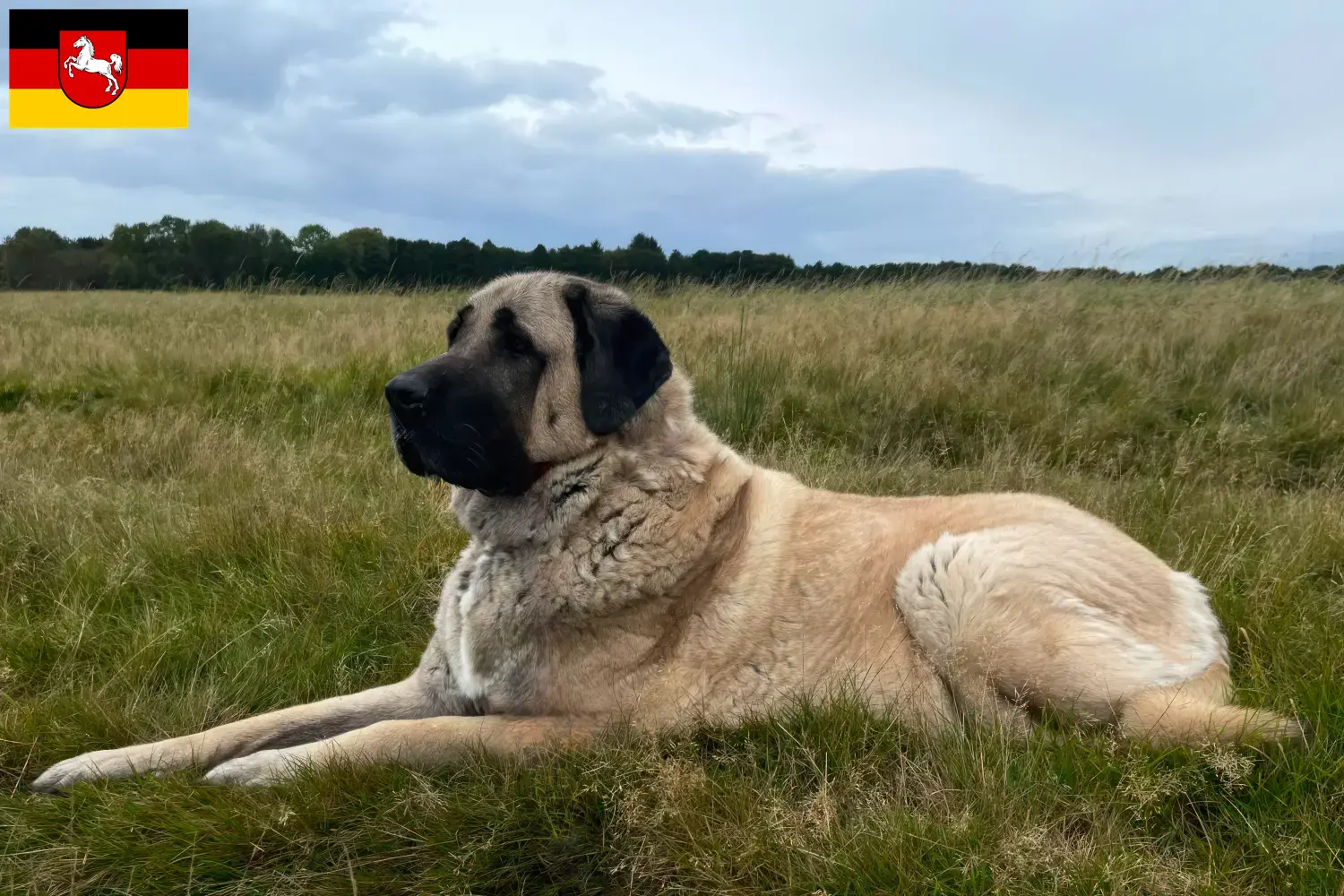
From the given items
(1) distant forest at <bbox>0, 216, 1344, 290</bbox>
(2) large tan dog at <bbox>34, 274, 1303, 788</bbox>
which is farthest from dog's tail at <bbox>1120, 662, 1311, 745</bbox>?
(1) distant forest at <bbox>0, 216, 1344, 290</bbox>

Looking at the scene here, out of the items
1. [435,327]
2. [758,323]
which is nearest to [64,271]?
[435,327]

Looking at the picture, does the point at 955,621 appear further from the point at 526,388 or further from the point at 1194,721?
the point at 526,388

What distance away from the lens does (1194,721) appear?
226cm

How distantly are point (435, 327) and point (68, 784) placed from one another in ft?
25.4

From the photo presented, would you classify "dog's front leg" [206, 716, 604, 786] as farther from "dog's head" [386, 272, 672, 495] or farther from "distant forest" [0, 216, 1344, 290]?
"distant forest" [0, 216, 1344, 290]

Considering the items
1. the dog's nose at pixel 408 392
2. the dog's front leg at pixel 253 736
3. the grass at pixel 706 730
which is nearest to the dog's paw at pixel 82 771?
the dog's front leg at pixel 253 736

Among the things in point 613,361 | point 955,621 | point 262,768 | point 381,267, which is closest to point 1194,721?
point 955,621

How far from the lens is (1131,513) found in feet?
14.4

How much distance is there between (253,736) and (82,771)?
0.43 meters

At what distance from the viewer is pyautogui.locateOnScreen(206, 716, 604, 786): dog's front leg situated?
2348 millimetres

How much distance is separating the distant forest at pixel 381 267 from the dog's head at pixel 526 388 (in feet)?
17.7

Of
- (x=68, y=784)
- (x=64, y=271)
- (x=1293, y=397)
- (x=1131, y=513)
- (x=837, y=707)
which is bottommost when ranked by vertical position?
(x=68, y=784)

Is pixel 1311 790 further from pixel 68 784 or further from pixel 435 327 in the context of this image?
pixel 435 327

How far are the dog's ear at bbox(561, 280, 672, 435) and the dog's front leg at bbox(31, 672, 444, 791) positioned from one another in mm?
1135
